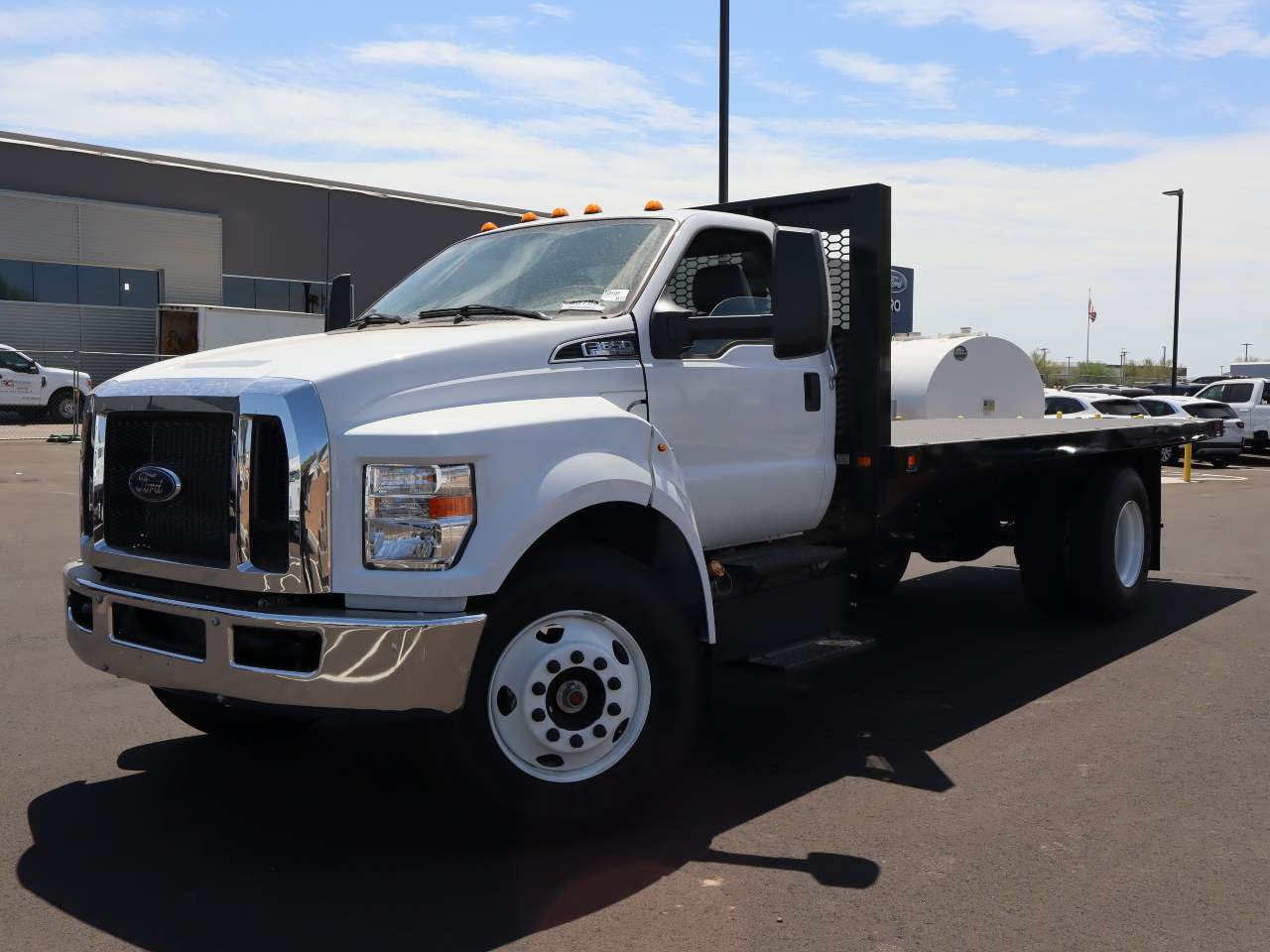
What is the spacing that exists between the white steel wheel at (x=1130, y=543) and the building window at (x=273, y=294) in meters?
34.4

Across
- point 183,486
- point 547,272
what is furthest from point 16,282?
point 183,486

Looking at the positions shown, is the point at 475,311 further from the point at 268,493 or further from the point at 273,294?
the point at 273,294

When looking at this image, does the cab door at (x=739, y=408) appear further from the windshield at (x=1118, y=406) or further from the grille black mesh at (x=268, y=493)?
the windshield at (x=1118, y=406)

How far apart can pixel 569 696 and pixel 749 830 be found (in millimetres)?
830

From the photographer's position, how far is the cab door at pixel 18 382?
2827 centimetres

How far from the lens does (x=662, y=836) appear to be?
14.3ft

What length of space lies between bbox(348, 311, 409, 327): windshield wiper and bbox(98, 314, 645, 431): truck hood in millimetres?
369

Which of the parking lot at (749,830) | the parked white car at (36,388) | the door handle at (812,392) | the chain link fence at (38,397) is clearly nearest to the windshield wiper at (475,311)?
the door handle at (812,392)

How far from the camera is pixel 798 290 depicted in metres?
4.76

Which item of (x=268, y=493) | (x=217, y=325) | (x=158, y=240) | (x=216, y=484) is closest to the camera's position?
(x=268, y=493)

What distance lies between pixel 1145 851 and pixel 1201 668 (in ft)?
10.1

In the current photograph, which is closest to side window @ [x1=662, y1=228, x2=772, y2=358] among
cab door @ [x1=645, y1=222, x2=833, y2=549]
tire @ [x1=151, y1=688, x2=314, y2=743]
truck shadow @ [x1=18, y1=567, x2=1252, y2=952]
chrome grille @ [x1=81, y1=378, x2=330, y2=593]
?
cab door @ [x1=645, y1=222, x2=833, y2=549]

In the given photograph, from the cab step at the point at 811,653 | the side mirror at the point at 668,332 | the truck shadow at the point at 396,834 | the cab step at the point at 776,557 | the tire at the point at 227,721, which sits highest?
the side mirror at the point at 668,332

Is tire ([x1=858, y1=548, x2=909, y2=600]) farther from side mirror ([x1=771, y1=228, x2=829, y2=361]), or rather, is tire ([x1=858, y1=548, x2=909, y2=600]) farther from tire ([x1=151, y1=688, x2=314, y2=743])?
tire ([x1=151, y1=688, x2=314, y2=743])
